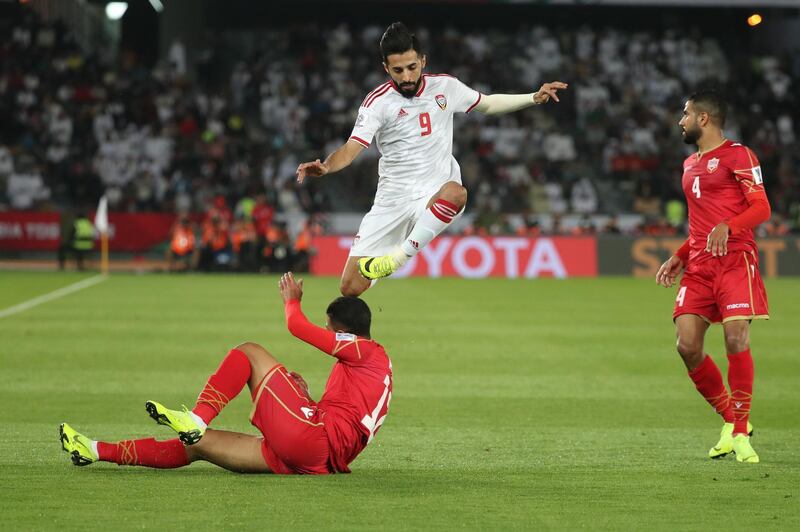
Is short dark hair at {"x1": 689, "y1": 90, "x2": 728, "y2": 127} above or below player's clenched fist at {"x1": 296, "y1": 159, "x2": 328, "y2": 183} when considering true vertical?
above

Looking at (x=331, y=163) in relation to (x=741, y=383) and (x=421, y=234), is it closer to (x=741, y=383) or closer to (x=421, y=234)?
(x=421, y=234)

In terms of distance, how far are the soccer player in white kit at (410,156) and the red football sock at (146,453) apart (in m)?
2.33

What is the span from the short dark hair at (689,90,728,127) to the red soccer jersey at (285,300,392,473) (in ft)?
9.06

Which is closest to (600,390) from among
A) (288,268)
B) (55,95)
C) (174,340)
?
(174,340)

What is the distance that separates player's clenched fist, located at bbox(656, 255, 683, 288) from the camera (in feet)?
26.6

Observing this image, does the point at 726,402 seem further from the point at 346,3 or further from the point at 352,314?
the point at 346,3

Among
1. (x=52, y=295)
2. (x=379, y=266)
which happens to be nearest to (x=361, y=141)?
(x=379, y=266)

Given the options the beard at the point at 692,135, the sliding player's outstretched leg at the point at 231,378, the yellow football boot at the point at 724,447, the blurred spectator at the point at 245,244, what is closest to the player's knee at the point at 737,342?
the yellow football boot at the point at 724,447

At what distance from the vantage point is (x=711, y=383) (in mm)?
7816

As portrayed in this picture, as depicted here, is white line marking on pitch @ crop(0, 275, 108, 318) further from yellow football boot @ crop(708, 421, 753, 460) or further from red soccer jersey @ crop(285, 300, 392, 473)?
yellow football boot @ crop(708, 421, 753, 460)

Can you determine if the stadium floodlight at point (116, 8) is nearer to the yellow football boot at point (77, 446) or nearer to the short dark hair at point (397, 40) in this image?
the short dark hair at point (397, 40)

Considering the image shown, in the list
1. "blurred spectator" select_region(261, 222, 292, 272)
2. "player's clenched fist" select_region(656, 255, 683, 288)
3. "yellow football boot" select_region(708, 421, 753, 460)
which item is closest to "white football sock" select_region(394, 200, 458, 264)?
"player's clenched fist" select_region(656, 255, 683, 288)

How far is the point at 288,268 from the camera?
2845 cm

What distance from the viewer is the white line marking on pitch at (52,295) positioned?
17656 millimetres
